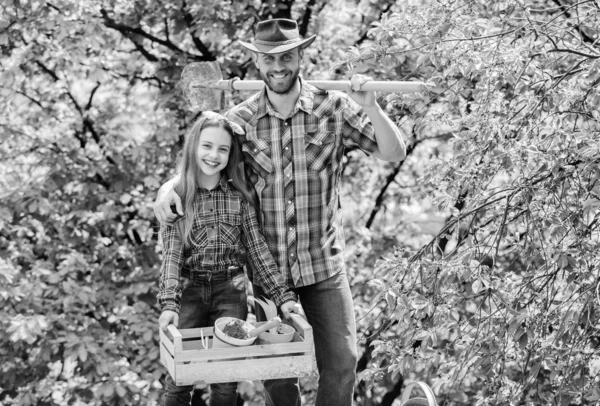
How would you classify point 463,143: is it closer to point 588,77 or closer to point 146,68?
point 588,77

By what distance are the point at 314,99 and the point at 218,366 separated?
110cm

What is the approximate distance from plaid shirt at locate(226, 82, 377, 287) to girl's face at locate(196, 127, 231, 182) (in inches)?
4.1

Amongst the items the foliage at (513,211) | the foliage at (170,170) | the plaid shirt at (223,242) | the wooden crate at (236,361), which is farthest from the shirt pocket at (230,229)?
the foliage at (170,170)

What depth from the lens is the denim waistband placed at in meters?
3.65

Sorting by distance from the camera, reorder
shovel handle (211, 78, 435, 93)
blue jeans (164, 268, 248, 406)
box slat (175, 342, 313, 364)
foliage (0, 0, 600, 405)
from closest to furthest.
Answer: box slat (175, 342, 313, 364), shovel handle (211, 78, 435, 93), blue jeans (164, 268, 248, 406), foliage (0, 0, 600, 405)

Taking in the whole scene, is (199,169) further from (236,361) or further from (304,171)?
(236,361)

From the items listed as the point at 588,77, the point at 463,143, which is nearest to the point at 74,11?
the point at 463,143

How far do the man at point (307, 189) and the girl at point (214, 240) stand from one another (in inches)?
2.7

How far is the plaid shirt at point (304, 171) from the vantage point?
12.0 feet

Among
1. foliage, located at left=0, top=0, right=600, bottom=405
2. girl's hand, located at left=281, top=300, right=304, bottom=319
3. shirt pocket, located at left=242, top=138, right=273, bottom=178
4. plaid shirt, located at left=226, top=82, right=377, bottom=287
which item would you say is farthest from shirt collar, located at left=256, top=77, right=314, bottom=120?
foliage, located at left=0, top=0, right=600, bottom=405

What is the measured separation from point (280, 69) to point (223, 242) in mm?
645

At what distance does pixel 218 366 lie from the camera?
124 inches

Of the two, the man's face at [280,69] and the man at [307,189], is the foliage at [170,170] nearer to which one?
the man at [307,189]

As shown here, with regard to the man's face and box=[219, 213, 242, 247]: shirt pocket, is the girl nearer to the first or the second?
box=[219, 213, 242, 247]: shirt pocket
